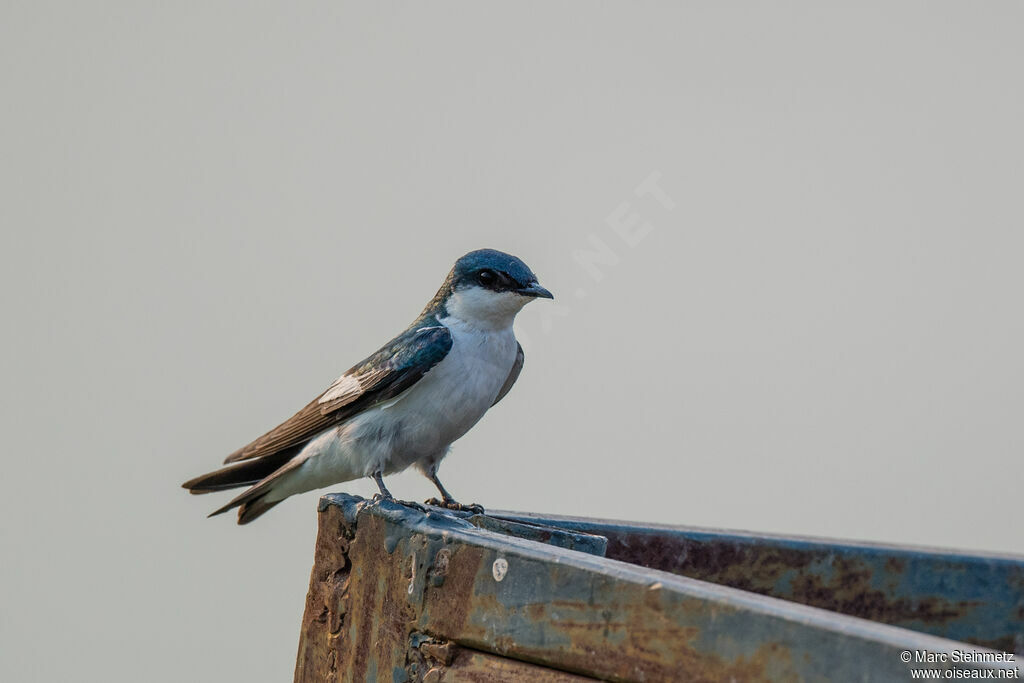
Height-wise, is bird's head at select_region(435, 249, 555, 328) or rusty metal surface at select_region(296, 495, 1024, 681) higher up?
bird's head at select_region(435, 249, 555, 328)

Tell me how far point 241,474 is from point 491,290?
1071 mm

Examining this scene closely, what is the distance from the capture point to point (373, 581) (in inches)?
106

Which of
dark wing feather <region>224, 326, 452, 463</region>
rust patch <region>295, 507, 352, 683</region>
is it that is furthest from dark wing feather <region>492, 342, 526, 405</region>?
rust patch <region>295, 507, 352, 683</region>

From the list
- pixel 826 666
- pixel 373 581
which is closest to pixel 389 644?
pixel 373 581

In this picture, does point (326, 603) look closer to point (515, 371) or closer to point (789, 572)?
point (789, 572)

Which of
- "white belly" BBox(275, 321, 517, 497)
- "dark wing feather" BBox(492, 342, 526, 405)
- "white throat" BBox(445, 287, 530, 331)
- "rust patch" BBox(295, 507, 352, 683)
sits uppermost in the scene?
"white throat" BBox(445, 287, 530, 331)

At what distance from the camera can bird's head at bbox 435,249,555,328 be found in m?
4.30

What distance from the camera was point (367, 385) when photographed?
4070 millimetres

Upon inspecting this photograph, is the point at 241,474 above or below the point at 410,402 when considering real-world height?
below

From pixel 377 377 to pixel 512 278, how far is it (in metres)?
0.60

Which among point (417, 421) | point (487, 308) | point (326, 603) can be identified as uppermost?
point (487, 308)

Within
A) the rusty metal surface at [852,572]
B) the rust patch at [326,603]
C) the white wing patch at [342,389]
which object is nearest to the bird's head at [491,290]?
the white wing patch at [342,389]

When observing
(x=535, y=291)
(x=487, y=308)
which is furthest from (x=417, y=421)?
(x=535, y=291)

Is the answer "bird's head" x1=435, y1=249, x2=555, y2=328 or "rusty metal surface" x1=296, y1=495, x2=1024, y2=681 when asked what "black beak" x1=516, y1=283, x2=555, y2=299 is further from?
"rusty metal surface" x1=296, y1=495, x2=1024, y2=681
